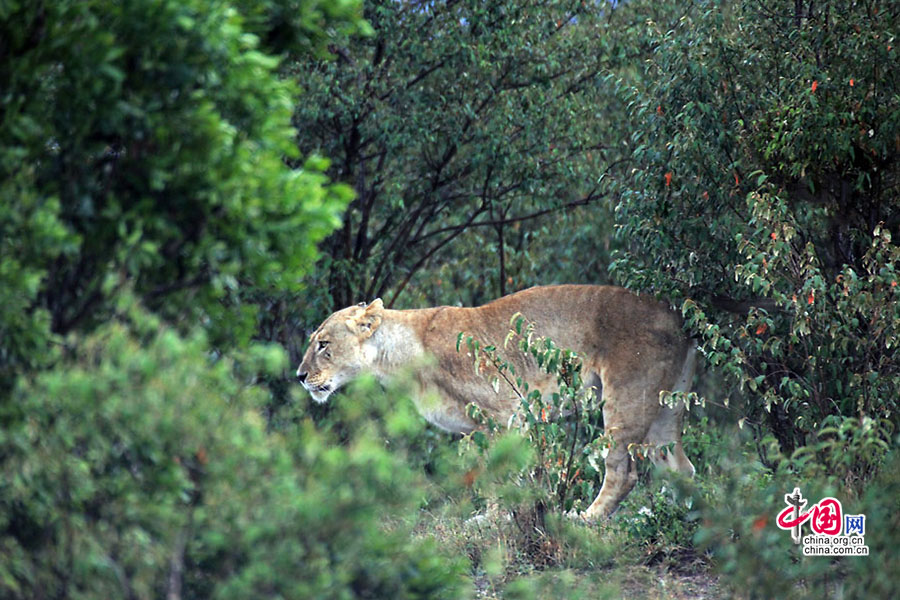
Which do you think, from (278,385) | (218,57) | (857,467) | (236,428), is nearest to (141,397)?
(236,428)

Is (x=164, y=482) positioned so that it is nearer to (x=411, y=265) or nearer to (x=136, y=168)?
(x=136, y=168)

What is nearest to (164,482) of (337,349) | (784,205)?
(784,205)

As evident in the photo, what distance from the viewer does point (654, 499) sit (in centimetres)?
711

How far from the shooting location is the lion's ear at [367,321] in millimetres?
8422

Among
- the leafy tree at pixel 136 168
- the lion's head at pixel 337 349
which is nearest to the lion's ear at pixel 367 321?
the lion's head at pixel 337 349

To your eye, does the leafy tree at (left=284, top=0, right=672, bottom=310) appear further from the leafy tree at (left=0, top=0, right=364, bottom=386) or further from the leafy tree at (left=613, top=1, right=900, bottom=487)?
the leafy tree at (left=0, top=0, right=364, bottom=386)

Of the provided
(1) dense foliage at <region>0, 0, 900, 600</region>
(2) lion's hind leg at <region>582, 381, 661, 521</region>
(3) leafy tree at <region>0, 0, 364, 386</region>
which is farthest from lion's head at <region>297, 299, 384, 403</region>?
(3) leafy tree at <region>0, 0, 364, 386</region>

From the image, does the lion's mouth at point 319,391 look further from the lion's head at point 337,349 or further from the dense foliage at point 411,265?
the dense foliage at point 411,265

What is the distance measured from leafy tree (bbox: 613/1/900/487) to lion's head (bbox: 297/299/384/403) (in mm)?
2150

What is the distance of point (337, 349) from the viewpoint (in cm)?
846

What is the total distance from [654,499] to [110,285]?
457 centimetres

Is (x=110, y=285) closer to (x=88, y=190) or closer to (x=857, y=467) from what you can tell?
(x=88, y=190)

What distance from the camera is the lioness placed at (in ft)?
26.4

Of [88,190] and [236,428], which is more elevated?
[88,190]
